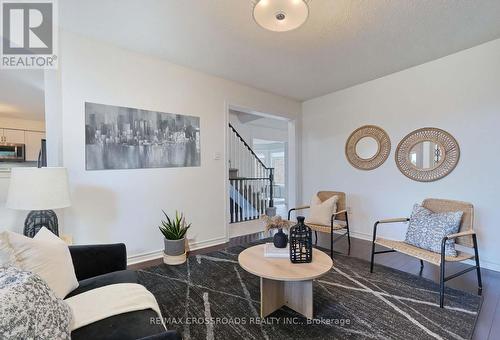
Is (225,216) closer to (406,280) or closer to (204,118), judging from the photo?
(204,118)

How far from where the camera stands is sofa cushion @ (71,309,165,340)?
1052mm

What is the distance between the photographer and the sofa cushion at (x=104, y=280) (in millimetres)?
1446

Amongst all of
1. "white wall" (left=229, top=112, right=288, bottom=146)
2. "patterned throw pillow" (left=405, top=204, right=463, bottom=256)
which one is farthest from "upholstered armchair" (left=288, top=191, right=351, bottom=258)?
"white wall" (left=229, top=112, right=288, bottom=146)

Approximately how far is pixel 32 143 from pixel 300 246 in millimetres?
6800

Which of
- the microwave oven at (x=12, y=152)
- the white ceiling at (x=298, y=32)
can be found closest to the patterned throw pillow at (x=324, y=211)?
the white ceiling at (x=298, y=32)

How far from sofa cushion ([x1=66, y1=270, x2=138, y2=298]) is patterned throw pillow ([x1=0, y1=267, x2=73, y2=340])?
44 cm

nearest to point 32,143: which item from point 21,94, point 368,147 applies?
point 21,94

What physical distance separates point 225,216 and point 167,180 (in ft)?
3.46

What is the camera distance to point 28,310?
2.81 ft

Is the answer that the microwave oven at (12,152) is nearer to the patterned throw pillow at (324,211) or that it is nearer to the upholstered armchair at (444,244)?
the patterned throw pillow at (324,211)

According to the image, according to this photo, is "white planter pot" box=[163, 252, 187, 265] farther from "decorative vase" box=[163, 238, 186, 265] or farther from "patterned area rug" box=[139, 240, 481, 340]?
"patterned area rug" box=[139, 240, 481, 340]

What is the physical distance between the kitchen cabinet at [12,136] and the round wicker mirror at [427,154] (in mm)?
7678

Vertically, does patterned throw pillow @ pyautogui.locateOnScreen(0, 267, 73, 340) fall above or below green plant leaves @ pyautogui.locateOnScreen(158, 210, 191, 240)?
above

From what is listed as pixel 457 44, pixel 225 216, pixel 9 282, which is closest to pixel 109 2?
pixel 9 282
